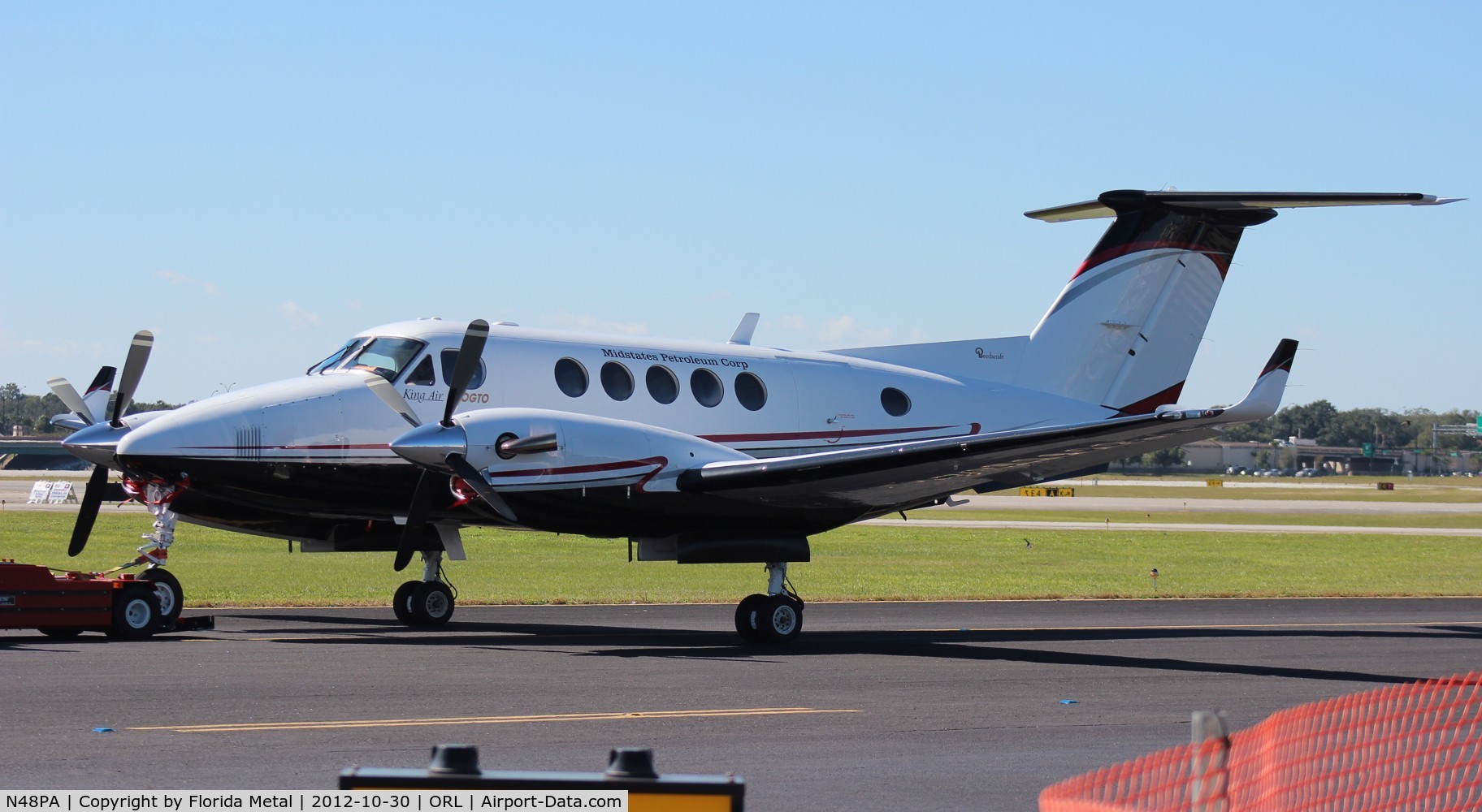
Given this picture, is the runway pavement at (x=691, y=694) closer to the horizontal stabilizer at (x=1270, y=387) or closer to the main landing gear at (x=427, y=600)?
the main landing gear at (x=427, y=600)

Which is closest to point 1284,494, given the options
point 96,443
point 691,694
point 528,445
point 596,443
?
point 596,443

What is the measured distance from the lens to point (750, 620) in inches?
687

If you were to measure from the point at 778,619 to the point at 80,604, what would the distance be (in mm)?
7694

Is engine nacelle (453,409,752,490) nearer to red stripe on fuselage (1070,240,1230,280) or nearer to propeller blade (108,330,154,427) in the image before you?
propeller blade (108,330,154,427)

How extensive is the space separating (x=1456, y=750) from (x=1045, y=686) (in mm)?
4119

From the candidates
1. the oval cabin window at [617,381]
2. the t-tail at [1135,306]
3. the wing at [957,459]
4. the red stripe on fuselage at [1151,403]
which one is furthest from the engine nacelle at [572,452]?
the red stripe on fuselage at [1151,403]

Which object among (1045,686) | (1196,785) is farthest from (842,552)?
(1196,785)

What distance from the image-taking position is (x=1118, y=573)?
33938 mm

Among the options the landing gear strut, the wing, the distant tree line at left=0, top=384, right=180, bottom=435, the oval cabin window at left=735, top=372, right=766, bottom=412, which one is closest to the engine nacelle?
the wing

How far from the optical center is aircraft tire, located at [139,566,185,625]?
54.7ft

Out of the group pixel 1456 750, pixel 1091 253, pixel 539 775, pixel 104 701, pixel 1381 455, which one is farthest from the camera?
pixel 1381 455

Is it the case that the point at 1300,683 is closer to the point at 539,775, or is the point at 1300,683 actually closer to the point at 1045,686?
the point at 1045,686

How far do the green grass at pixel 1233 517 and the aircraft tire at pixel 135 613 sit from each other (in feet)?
149

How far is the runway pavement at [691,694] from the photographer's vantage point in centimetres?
877
